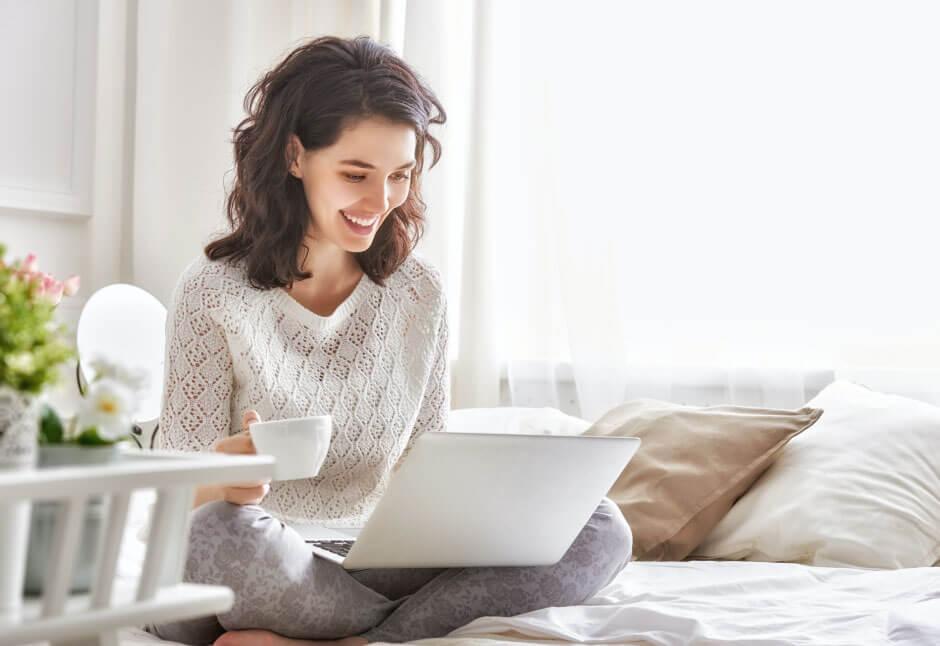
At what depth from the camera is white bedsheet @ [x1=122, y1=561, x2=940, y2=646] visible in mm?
1322

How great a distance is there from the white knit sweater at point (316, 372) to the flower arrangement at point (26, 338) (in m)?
0.85

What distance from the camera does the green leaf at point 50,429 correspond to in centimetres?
79

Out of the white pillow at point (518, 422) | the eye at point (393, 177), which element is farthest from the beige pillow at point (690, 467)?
the eye at point (393, 177)

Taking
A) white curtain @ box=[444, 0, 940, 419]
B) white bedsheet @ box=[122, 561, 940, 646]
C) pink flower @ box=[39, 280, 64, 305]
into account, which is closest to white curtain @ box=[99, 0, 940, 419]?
white curtain @ box=[444, 0, 940, 419]

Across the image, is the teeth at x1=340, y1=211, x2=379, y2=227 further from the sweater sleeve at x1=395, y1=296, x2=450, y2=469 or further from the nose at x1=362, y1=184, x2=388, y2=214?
the sweater sleeve at x1=395, y1=296, x2=450, y2=469

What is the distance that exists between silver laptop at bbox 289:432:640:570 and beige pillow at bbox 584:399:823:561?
0.53 m

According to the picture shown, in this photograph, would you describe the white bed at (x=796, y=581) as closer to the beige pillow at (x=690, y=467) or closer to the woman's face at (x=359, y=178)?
the beige pillow at (x=690, y=467)

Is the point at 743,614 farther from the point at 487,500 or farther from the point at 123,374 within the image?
the point at 123,374

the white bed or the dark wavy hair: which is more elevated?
the dark wavy hair

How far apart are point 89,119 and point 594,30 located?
1.26 m

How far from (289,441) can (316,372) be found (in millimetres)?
653

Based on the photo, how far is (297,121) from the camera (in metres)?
1.75

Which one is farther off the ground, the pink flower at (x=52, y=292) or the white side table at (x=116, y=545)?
the pink flower at (x=52, y=292)

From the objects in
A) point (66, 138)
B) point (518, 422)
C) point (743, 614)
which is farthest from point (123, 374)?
point (66, 138)
